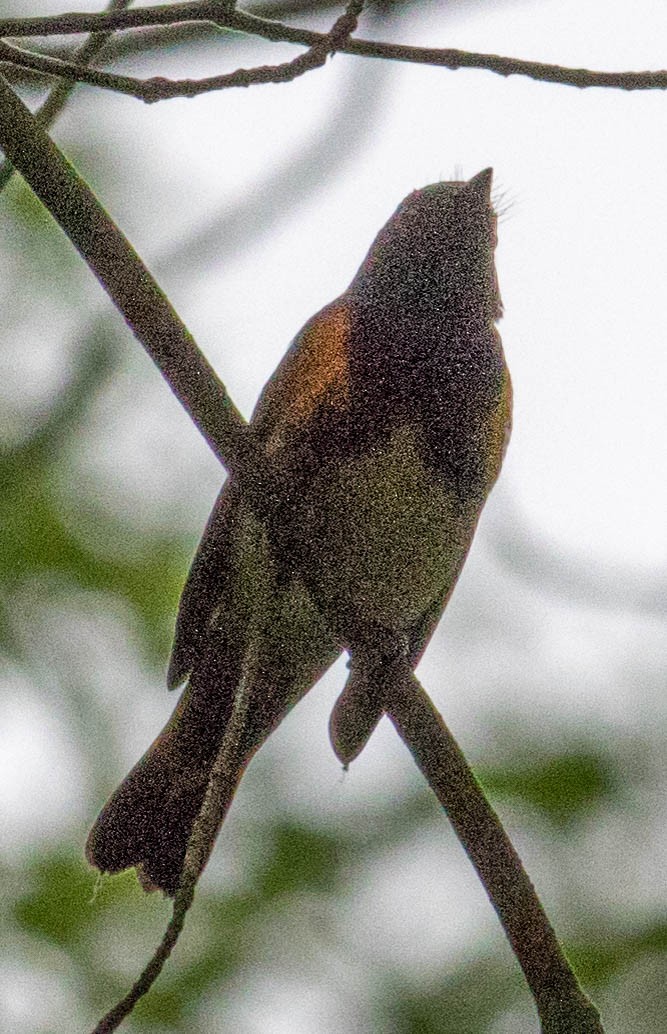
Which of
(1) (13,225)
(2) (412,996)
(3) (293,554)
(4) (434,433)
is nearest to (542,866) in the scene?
(2) (412,996)

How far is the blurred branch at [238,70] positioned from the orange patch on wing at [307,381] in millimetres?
1124

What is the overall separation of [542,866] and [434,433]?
2346mm

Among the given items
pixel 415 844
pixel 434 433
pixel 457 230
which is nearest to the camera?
pixel 434 433

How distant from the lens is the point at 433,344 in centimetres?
337

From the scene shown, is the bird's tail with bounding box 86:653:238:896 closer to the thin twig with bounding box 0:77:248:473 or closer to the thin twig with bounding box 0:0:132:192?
the thin twig with bounding box 0:77:248:473

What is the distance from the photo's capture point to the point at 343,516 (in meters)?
3.26

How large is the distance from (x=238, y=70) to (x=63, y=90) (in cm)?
84

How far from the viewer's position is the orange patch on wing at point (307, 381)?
3215mm

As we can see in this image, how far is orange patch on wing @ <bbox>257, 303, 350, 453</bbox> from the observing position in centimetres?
321

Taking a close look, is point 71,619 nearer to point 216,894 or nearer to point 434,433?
point 216,894

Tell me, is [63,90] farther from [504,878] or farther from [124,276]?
[504,878]

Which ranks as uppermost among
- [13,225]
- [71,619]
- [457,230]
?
[13,225]

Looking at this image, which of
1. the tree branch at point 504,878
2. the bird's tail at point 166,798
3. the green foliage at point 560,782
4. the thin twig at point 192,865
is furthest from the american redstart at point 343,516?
the green foliage at point 560,782

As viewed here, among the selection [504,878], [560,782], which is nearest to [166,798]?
[504,878]
